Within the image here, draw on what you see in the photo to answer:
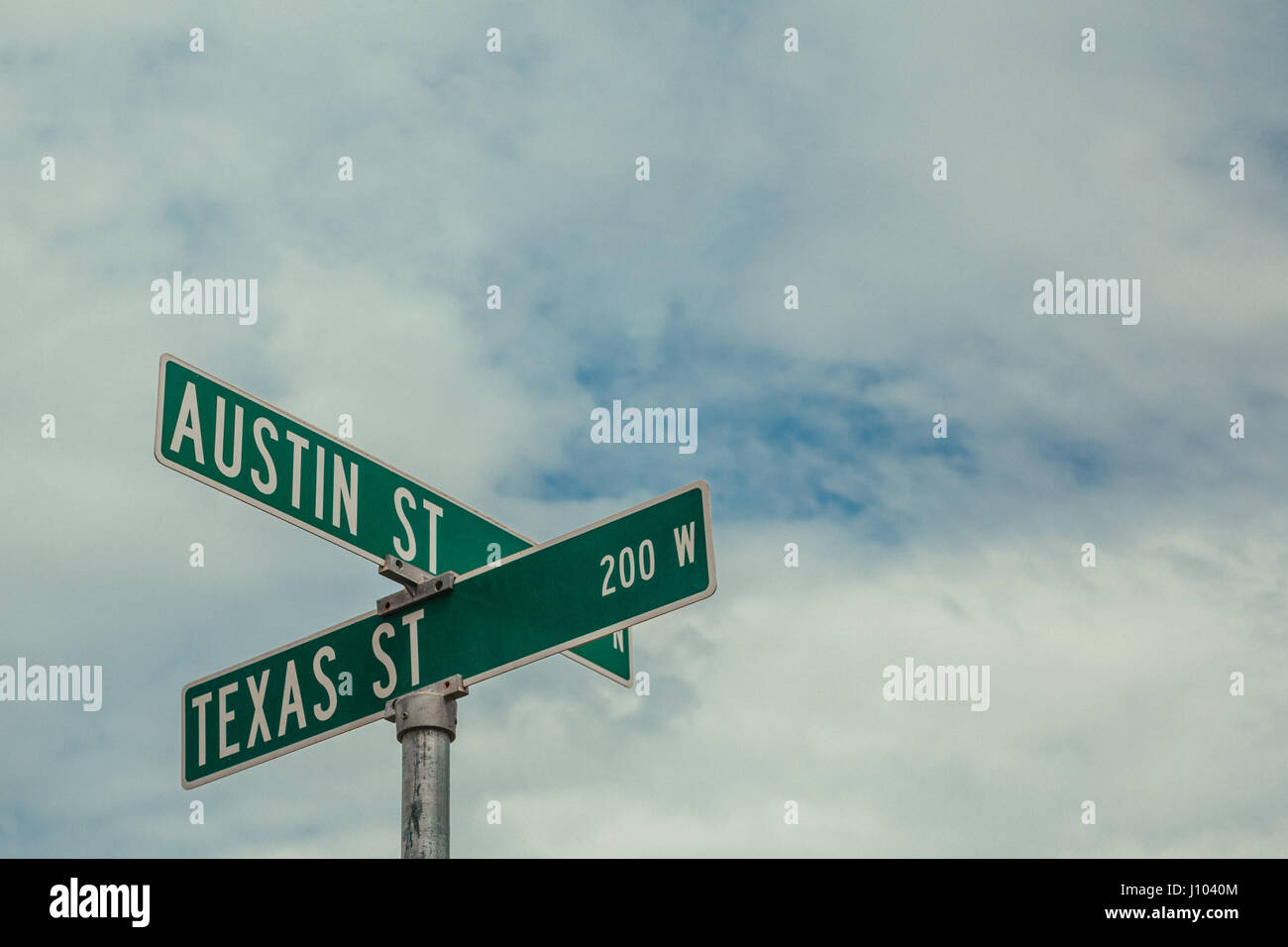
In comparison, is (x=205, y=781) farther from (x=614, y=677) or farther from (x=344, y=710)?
(x=614, y=677)

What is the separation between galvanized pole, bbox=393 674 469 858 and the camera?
4.02m

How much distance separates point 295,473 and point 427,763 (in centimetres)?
109

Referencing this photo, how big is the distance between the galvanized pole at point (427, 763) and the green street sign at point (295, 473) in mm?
547

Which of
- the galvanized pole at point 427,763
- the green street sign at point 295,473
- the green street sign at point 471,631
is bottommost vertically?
the galvanized pole at point 427,763

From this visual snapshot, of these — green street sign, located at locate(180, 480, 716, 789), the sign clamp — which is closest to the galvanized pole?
green street sign, located at locate(180, 480, 716, 789)

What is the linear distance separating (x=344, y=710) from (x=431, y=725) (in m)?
0.42

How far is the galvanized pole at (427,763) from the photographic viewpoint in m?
4.02

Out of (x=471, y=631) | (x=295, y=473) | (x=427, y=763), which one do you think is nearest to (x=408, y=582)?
(x=471, y=631)

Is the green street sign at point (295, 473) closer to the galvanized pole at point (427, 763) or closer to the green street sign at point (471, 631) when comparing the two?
the green street sign at point (471, 631)

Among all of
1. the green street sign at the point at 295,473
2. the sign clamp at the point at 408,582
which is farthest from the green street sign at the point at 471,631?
the green street sign at the point at 295,473

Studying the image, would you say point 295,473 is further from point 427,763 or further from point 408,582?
point 427,763

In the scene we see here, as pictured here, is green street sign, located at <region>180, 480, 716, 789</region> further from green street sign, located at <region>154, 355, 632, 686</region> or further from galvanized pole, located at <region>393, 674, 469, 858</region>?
green street sign, located at <region>154, 355, 632, 686</region>

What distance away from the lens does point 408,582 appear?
4801 millimetres
